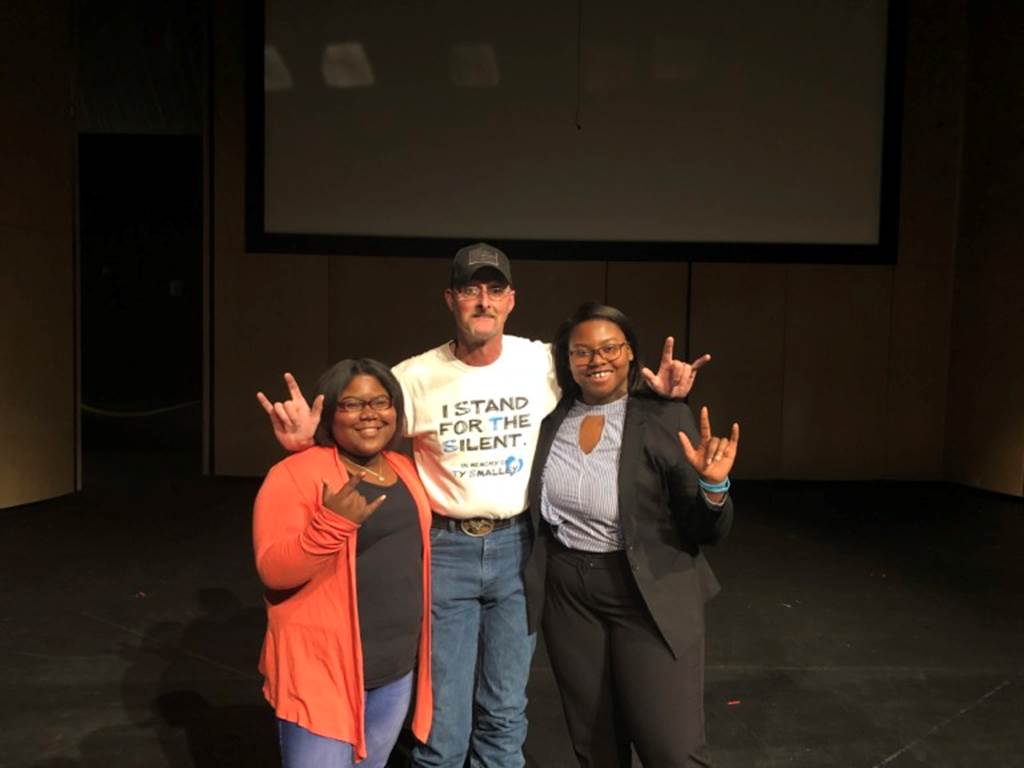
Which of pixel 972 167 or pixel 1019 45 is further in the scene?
pixel 972 167

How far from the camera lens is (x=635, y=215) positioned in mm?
5922

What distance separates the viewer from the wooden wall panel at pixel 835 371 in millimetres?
6090

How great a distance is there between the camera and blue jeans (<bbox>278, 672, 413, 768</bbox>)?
4.65 ft

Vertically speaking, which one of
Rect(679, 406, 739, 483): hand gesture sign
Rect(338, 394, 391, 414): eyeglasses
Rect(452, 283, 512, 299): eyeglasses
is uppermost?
Rect(452, 283, 512, 299): eyeglasses

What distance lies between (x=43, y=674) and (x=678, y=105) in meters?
5.27

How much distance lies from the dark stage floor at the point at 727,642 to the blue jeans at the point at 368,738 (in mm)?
781

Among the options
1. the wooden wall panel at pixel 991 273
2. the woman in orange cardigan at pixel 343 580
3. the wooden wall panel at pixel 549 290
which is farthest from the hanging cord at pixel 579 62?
the woman in orange cardigan at pixel 343 580

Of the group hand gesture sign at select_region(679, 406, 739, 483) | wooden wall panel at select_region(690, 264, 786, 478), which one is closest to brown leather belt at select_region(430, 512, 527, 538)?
hand gesture sign at select_region(679, 406, 739, 483)

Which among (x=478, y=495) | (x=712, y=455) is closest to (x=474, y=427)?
(x=478, y=495)

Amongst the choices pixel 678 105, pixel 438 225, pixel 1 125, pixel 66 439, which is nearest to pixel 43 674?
Result: pixel 66 439

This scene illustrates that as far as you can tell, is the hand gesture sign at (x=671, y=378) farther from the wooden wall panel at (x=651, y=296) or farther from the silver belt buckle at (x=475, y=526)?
the wooden wall panel at (x=651, y=296)

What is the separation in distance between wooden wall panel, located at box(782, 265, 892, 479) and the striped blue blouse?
16.2 feet

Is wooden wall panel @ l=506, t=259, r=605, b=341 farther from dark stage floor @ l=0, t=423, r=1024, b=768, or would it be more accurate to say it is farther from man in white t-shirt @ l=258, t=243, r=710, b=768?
man in white t-shirt @ l=258, t=243, r=710, b=768

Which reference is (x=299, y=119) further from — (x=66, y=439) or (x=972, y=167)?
(x=972, y=167)
